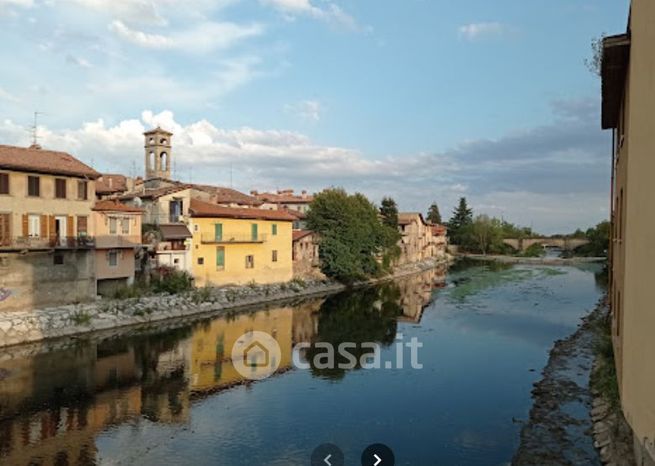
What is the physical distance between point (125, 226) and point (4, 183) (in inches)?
250

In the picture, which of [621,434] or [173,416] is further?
[173,416]

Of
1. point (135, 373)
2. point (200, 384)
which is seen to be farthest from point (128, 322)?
point (200, 384)

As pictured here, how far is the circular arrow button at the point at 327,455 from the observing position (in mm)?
10867

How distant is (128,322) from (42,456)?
1345 cm

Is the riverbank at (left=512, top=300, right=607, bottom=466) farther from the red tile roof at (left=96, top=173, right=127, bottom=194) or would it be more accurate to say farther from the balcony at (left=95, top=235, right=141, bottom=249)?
the red tile roof at (left=96, top=173, right=127, bottom=194)

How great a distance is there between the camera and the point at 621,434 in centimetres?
1008

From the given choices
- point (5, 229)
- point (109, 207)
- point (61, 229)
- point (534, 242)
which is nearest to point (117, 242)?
point (109, 207)

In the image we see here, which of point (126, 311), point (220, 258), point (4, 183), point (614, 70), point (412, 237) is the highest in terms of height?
point (614, 70)

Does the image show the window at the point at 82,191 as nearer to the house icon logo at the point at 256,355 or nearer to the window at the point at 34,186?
the window at the point at 34,186

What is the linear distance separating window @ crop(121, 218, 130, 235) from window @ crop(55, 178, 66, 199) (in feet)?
11.8

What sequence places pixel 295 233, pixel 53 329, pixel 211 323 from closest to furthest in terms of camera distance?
1. pixel 53 329
2. pixel 211 323
3. pixel 295 233

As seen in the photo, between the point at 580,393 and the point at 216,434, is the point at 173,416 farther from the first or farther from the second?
the point at 580,393

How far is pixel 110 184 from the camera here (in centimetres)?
3172

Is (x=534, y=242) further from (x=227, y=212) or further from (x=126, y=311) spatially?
(x=126, y=311)
